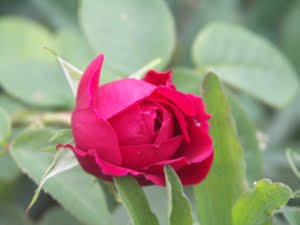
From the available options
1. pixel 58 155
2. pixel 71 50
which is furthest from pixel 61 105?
pixel 58 155

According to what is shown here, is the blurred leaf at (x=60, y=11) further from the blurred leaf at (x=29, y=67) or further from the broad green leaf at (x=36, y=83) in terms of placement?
the broad green leaf at (x=36, y=83)

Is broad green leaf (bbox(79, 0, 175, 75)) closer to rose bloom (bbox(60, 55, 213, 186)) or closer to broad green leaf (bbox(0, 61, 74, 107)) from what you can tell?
broad green leaf (bbox(0, 61, 74, 107))

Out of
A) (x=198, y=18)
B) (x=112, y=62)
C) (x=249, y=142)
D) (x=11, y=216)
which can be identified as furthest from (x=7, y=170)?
(x=198, y=18)

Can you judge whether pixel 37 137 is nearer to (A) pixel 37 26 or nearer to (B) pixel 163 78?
(B) pixel 163 78

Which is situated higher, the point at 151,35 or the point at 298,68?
the point at 151,35

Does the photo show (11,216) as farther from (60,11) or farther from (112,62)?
(60,11)

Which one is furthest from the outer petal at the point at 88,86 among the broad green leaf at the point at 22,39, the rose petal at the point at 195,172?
the broad green leaf at the point at 22,39

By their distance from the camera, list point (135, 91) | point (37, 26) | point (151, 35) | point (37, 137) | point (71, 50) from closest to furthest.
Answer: point (135, 91), point (37, 137), point (151, 35), point (71, 50), point (37, 26)
